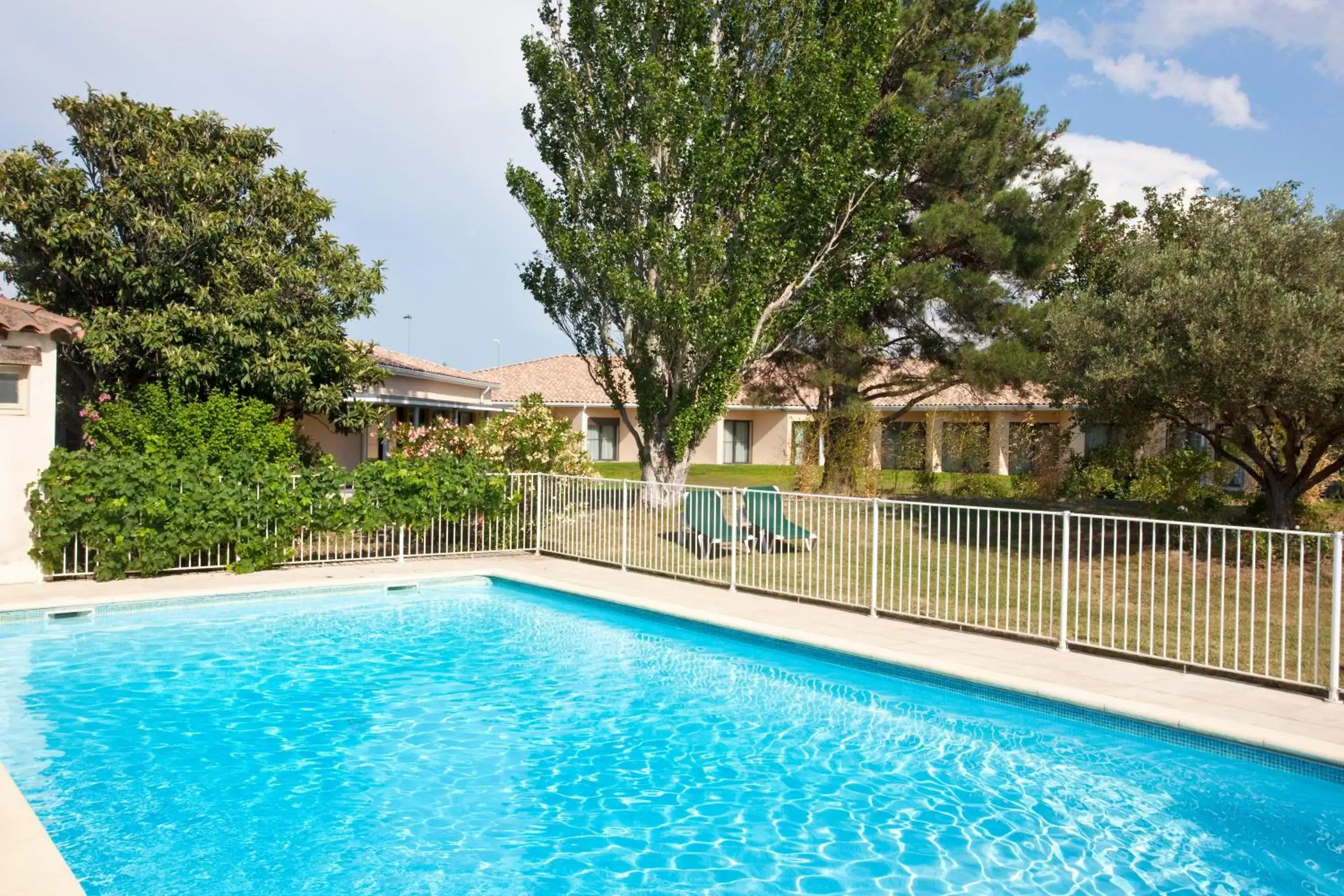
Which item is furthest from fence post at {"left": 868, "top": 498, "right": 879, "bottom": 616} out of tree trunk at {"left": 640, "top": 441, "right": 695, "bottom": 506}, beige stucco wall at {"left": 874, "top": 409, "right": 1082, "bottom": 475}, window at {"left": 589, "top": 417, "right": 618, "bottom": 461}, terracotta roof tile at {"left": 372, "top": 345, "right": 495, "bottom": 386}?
window at {"left": 589, "top": 417, "right": 618, "bottom": 461}

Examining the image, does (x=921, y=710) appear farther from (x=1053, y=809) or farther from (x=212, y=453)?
(x=212, y=453)

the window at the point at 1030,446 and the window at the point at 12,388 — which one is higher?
the window at the point at 12,388

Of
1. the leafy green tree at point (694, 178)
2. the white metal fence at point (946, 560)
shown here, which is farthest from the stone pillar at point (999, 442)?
the leafy green tree at point (694, 178)

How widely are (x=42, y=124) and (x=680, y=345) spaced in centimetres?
1110

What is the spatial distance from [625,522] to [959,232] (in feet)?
37.6

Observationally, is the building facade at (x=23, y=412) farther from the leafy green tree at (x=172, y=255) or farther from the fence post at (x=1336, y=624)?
the fence post at (x=1336, y=624)

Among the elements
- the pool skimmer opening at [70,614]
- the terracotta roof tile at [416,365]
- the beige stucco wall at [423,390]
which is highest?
the terracotta roof tile at [416,365]

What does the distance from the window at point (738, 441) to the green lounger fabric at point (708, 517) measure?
1181 inches

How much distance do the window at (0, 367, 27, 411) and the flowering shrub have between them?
251 inches

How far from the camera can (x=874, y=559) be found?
10023mm

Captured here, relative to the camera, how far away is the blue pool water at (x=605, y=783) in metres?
4.95

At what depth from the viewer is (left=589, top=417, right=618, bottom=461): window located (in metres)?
42.7

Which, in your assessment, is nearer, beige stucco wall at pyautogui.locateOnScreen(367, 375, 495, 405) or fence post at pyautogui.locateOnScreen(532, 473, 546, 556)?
fence post at pyautogui.locateOnScreen(532, 473, 546, 556)

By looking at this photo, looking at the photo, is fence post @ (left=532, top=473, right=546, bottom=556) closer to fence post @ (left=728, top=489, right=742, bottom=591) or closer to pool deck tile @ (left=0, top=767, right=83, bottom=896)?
fence post @ (left=728, top=489, right=742, bottom=591)
